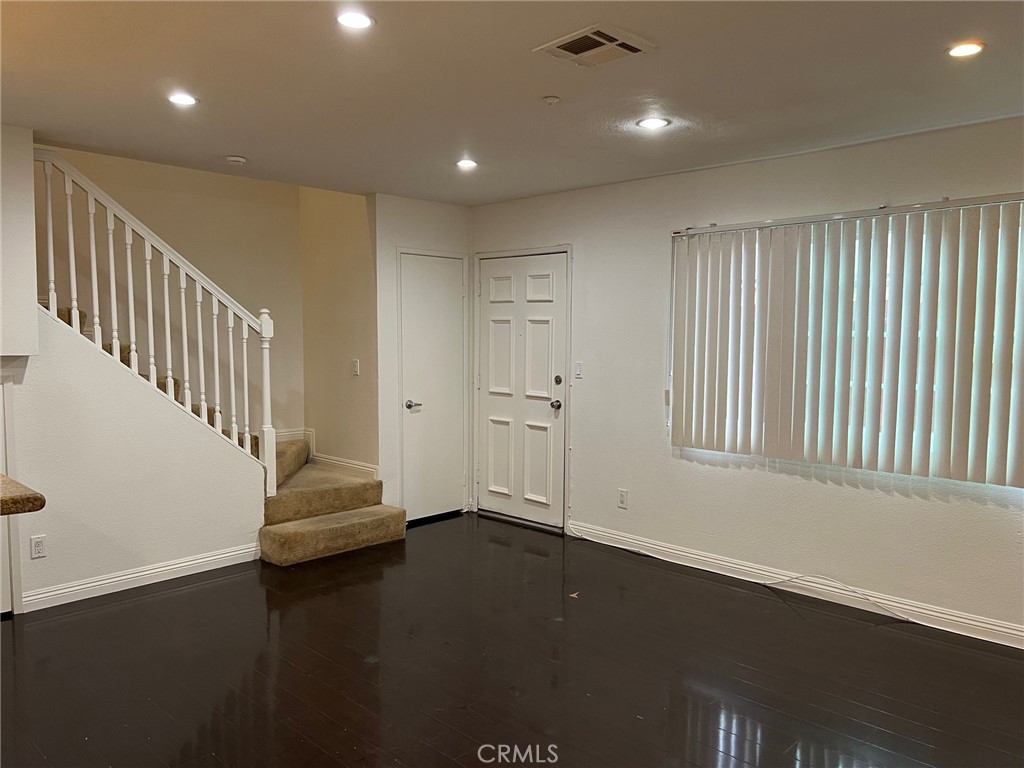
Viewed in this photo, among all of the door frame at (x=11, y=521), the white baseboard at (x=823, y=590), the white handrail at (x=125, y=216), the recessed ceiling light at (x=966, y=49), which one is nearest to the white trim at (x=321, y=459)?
the white handrail at (x=125, y=216)

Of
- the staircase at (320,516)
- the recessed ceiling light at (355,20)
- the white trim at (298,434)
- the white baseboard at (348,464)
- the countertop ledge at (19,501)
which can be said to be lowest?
the staircase at (320,516)

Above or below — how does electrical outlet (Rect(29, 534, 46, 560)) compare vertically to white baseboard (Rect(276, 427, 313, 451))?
below

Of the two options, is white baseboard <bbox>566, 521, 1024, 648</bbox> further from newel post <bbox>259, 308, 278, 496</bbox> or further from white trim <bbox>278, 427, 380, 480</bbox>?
newel post <bbox>259, 308, 278, 496</bbox>

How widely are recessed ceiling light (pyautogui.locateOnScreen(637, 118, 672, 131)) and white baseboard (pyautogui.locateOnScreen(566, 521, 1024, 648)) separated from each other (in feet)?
8.35

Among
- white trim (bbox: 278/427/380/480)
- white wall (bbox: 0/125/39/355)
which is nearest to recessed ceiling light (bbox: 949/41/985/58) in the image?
white wall (bbox: 0/125/39/355)

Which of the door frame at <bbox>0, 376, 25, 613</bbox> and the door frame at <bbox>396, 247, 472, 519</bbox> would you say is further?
the door frame at <bbox>396, 247, 472, 519</bbox>

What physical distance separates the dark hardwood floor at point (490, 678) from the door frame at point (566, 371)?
109 centimetres

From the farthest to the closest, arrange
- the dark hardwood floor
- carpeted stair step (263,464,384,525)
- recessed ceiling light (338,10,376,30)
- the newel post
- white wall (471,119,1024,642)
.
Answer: carpeted stair step (263,464,384,525) → the newel post → white wall (471,119,1024,642) → the dark hardwood floor → recessed ceiling light (338,10,376,30)

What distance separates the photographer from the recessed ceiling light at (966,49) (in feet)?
8.05

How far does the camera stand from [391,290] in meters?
5.33

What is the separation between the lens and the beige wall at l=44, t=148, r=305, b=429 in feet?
16.6

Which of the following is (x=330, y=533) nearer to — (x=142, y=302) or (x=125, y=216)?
(x=142, y=302)

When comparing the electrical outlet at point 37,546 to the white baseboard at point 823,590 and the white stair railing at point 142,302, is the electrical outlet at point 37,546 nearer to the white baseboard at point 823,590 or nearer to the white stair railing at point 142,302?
the white stair railing at point 142,302

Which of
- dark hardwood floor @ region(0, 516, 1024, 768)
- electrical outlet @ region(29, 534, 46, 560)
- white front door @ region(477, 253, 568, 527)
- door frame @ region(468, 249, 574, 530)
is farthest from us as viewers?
white front door @ region(477, 253, 568, 527)
